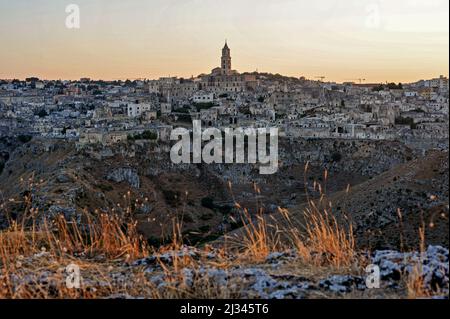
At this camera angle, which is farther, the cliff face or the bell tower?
the bell tower

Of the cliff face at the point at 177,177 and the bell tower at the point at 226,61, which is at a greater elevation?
the bell tower at the point at 226,61

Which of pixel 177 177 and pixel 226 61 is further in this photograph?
pixel 226 61

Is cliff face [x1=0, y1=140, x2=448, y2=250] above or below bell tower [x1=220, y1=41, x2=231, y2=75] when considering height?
below

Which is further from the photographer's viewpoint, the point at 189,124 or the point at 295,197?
the point at 189,124

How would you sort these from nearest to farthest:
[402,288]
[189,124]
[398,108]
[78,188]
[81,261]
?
[402,288], [81,261], [78,188], [189,124], [398,108]

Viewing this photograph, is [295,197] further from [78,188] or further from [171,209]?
[78,188]

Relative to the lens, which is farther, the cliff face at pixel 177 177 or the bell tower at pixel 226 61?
the bell tower at pixel 226 61

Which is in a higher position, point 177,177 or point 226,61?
point 226,61

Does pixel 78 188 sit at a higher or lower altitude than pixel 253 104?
lower
